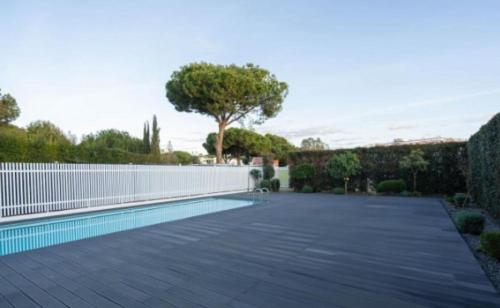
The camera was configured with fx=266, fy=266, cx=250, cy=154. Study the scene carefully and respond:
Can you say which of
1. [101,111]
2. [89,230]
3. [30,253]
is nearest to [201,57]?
[101,111]

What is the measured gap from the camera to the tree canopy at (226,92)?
14.2 metres

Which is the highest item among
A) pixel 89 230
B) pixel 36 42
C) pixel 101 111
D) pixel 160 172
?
pixel 36 42

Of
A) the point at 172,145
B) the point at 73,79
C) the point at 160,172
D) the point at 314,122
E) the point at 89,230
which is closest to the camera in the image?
the point at 89,230

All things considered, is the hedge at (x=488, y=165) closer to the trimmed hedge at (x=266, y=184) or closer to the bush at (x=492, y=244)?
the bush at (x=492, y=244)

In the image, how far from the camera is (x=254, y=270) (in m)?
3.07

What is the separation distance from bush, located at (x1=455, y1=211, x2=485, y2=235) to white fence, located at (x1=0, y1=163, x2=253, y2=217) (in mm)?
8521

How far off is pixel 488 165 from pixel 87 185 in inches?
402

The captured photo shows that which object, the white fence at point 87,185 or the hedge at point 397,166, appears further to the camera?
the hedge at point 397,166

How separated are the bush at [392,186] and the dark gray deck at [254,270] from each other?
6475 millimetres

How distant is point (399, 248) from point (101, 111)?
49.0 ft

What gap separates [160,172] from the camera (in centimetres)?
960

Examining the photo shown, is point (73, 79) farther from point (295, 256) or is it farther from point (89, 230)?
point (295, 256)

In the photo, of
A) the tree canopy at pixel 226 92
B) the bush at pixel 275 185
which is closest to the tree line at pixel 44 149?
the tree canopy at pixel 226 92

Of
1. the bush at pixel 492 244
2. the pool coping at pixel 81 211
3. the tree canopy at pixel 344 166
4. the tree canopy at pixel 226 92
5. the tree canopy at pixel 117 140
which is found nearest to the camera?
the bush at pixel 492 244
